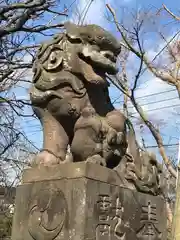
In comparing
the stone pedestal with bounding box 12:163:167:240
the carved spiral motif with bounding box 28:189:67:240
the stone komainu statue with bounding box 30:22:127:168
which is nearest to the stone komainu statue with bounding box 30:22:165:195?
the stone komainu statue with bounding box 30:22:127:168

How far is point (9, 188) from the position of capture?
45.4 feet

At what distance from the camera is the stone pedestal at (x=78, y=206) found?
3.21 m

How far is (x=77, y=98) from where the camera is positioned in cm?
368

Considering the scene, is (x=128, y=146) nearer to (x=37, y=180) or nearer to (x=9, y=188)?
(x=37, y=180)

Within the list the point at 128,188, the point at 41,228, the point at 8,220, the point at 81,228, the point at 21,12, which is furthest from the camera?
the point at 8,220

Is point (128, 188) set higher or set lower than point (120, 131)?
lower

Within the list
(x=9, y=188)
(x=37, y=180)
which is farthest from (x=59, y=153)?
(x=9, y=188)

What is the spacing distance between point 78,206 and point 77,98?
0.91m

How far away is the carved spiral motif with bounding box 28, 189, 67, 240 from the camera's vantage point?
327 centimetres

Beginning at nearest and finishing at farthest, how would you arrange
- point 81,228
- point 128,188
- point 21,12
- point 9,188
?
point 81,228 < point 128,188 < point 21,12 < point 9,188

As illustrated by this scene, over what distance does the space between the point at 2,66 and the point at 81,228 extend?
7.39m

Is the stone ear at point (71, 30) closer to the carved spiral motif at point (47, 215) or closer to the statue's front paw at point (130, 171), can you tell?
the statue's front paw at point (130, 171)

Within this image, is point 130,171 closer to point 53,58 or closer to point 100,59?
point 100,59

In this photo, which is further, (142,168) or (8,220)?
(8,220)
